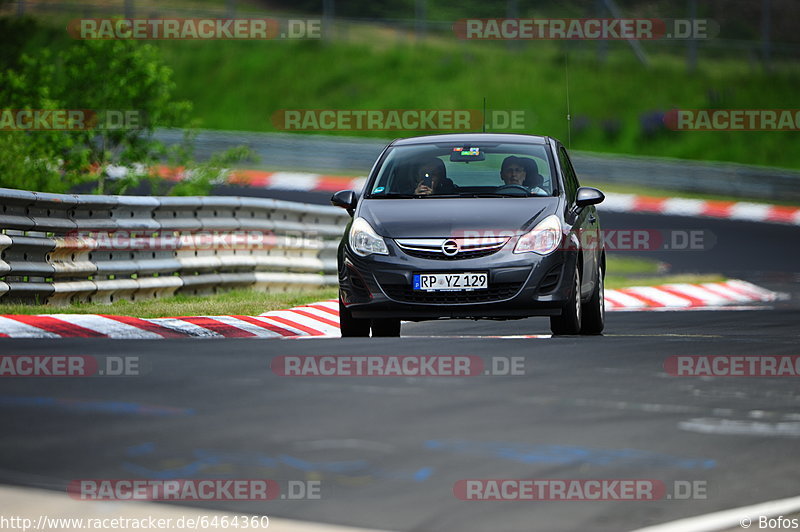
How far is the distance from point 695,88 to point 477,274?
33.8m

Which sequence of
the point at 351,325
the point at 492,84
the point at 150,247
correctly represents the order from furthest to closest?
the point at 492,84 < the point at 150,247 < the point at 351,325

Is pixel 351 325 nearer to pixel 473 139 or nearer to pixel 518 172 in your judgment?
pixel 518 172

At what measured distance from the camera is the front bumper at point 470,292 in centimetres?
1169

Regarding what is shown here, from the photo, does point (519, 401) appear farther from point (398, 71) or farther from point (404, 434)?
point (398, 71)

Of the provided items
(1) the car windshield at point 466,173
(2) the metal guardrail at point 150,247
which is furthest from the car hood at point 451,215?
(2) the metal guardrail at point 150,247

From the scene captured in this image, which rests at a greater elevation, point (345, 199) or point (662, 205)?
point (345, 199)

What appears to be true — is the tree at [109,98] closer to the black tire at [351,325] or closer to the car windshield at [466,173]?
the car windshield at [466,173]

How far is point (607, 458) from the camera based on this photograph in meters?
6.90

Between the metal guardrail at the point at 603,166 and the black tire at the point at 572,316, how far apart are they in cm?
2294

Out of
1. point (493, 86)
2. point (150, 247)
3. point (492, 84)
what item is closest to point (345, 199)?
point (150, 247)

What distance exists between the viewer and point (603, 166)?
120 ft

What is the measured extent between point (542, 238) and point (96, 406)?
15.8 ft

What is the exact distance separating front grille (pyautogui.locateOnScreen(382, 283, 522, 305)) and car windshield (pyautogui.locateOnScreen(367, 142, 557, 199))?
1.12m

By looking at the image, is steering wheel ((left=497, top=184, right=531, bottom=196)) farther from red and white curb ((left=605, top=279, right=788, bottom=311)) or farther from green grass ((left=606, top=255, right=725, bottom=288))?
green grass ((left=606, top=255, right=725, bottom=288))
